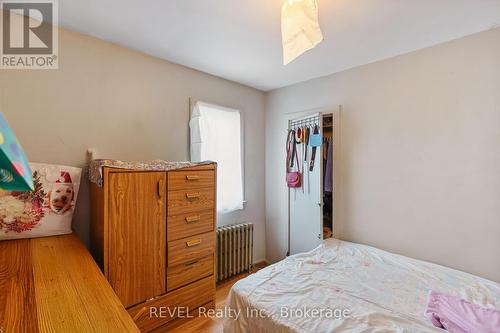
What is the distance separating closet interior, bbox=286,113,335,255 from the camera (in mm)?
2525

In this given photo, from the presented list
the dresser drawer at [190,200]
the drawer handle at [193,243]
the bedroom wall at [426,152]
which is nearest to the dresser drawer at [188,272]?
the drawer handle at [193,243]

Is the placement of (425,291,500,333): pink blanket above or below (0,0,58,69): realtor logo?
below

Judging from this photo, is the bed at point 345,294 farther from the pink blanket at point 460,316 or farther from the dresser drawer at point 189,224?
the dresser drawer at point 189,224

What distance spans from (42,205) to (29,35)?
123cm

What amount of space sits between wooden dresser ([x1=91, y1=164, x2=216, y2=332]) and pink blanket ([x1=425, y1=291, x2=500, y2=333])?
161 centimetres

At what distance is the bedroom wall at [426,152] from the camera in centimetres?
179

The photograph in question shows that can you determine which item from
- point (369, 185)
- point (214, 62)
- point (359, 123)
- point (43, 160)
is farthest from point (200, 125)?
point (369, 185)

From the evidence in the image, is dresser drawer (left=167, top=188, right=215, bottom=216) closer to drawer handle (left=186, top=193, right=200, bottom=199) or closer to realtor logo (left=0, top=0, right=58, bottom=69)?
drawer handle (left=186, top=193, right=200, bottom=199)

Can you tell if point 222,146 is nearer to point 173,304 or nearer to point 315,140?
point 315,140

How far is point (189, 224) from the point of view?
1952 millimetres

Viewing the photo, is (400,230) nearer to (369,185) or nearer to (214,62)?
(369,185)

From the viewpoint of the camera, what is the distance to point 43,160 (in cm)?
171

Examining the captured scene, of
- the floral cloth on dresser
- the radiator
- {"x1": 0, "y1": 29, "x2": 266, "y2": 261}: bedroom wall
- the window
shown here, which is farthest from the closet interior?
the floral cloth on dresser

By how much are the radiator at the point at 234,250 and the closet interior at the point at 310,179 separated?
0.54 metres
